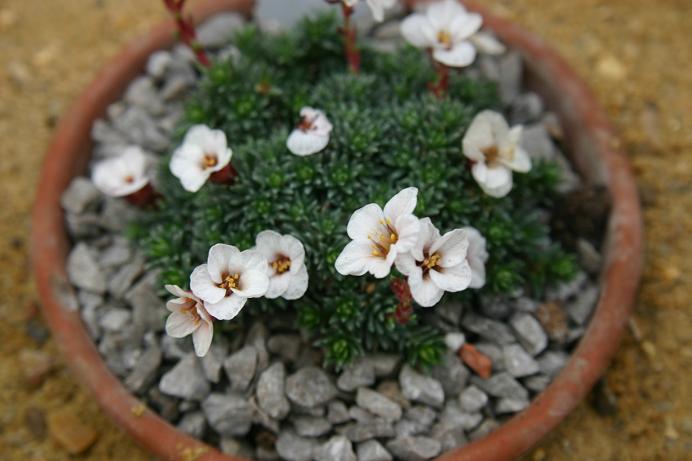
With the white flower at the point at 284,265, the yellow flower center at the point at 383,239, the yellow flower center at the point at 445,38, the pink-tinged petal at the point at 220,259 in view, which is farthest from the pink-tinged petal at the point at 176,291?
the yellow flower center at the point at 445,38

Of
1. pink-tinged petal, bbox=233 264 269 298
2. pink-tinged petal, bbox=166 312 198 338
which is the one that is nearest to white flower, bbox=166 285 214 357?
pink-tinged petal, bbox=166 312 198 338

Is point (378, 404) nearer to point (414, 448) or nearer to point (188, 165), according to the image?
point (414, 448)

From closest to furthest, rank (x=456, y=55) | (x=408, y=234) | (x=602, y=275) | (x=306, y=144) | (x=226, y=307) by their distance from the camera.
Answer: (x=408, y=234) < (x=226, y=307) < (x=306, y=144) < (x=456, y=55) < (x=602, y=275)

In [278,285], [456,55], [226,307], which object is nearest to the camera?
[226,307]

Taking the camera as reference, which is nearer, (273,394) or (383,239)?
(383,239)

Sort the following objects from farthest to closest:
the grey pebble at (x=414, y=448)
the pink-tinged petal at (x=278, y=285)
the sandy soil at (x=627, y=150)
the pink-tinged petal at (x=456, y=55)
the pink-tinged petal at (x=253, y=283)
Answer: the sandy soil at (x=627, y=150)
the pink-tinged petal at (x=456, y=55)
the grey pebble at (x=414, y=448)
the pink-tinged petal at (x=278, y=285)
the pink-tinged petal at (x=253, y=283)

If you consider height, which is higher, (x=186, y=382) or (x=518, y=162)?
(x=518, y=162)

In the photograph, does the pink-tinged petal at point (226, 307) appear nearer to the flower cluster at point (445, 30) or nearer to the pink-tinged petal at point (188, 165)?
the pink-tinged petal at point (188, 165)

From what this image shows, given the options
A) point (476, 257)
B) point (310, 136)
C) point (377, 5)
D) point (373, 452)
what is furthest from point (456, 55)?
point (373, 452)
